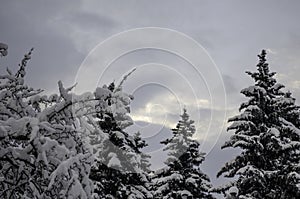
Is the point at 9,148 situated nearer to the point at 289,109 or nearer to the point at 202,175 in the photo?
the point at 289,109

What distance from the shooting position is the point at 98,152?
16.2m

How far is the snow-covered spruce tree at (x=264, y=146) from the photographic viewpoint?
15.8m

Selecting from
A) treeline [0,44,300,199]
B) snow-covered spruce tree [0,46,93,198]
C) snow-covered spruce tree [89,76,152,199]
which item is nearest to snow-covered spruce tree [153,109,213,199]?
treeline [0,44,300,199]

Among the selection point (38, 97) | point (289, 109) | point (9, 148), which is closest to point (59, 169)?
point (9, 148)

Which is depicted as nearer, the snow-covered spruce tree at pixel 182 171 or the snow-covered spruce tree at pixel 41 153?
the snow-covered spruce tree at pixel 41 153

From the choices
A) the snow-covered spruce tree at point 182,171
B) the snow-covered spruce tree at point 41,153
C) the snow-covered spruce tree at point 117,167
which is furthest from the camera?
the snow-covered spruce tree at point 182,171

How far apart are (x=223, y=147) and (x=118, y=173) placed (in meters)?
4.61

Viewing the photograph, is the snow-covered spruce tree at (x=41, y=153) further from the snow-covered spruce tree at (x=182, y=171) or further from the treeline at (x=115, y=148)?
the snow-covered spruce tree at (x=182, y=171)

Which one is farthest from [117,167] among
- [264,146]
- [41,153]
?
[41,153]

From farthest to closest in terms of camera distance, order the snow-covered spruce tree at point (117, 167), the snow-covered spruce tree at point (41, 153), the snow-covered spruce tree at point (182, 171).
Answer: the snow-covered spruce tree at point (182, 171) → the snow-covered spruce tree at point (117, 167) → the snow-covered spruce tree at point (41, 153)

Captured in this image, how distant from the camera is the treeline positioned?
3.66 metres

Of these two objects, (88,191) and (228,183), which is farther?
(228,183)

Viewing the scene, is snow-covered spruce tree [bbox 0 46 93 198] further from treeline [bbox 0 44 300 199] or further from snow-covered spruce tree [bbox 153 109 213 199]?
snow-covered spruce tree [bbox 153 109 213 199]

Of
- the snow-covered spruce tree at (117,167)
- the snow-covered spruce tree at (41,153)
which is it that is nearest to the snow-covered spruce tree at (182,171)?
the snow-covered spruce tree at (117,167)
